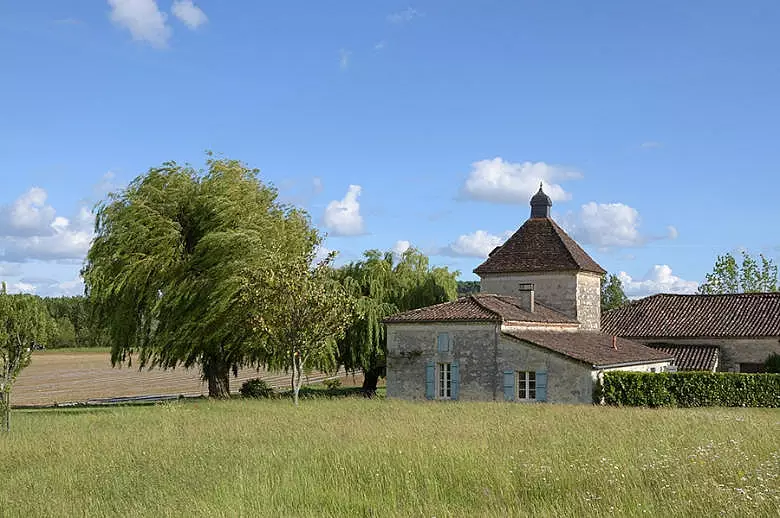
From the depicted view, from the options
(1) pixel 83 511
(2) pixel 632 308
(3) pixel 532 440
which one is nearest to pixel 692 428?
(3) pixel 532 440

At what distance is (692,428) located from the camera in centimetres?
1828

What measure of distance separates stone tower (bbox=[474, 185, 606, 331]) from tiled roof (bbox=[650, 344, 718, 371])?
424 centimetres

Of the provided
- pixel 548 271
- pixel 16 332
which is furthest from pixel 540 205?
pixel 16 332

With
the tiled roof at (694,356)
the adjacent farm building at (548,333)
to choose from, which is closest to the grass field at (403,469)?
the adjacent farm building at (548,333)

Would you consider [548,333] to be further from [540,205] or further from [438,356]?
[540,205]

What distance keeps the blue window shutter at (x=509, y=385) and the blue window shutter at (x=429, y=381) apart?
3303 mm

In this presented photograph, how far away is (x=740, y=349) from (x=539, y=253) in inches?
461

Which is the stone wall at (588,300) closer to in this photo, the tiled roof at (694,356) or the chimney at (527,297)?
the chimney at (527,297)

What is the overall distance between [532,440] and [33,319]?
14.3m

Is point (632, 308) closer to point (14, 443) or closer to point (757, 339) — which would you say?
point (757, 339)

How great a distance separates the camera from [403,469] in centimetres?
1299

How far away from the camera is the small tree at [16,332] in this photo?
21.8 meters

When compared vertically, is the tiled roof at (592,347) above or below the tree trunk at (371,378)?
above

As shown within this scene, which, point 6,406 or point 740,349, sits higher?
point 740,349
